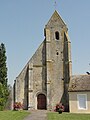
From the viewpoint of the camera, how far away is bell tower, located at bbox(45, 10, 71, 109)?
43.1 metres

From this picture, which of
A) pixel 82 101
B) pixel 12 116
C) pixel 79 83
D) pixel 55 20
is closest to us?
pixel 12 116

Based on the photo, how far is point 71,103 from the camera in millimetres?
38656

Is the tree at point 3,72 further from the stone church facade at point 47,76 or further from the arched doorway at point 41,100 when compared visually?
the arched doorway at point 41,100

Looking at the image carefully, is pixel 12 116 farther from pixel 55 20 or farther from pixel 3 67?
pixel 55 20

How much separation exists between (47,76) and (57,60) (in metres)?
3.40

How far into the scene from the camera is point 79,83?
40.5m

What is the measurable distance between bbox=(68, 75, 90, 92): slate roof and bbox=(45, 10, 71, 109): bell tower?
154 cm

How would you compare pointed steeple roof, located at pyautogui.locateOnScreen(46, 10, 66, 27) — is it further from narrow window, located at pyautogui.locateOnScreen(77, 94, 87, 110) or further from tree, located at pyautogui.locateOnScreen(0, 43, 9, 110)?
narrow window, located at pyautogui.locateOnScreen(77, 94, 87, 110)

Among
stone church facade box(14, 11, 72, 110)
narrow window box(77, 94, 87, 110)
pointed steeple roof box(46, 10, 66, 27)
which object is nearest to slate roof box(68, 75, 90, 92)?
narrow window box(77, 94, 87, 110)

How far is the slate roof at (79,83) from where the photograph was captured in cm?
3891

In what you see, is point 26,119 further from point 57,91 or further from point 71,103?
point 57,91

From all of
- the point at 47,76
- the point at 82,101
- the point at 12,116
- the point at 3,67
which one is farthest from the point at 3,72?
→ the point at 12,116

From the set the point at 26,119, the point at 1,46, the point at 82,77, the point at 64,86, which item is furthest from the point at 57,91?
the point at 26,119

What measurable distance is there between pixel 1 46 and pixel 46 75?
1103cm
